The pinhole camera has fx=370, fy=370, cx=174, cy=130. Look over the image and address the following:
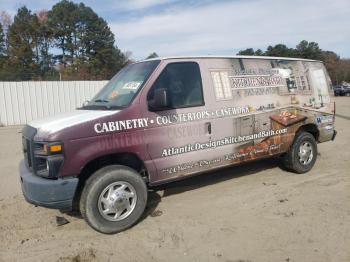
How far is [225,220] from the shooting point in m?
4.91

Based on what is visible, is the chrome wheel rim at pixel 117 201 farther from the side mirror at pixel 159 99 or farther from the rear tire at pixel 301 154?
the rear tire at pixel 301 154

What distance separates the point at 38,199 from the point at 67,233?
25.5 inches

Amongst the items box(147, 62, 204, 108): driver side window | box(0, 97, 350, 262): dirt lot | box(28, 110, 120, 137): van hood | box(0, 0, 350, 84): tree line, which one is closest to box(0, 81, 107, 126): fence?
box(0, 97, 350, 262): dirt lot

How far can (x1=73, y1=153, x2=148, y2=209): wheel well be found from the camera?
4715mm

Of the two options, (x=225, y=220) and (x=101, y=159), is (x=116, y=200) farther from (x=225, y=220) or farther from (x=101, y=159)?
(x=225, y=220)

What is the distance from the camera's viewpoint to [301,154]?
699 cm

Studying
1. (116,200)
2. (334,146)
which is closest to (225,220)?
(116,200)

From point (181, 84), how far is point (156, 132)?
2.72 ft

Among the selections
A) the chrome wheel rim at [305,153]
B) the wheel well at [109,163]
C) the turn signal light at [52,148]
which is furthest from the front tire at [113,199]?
the chrome wheel rim at [305,153]

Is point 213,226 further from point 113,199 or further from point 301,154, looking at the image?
point 301,154

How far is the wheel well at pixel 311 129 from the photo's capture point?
699 cm

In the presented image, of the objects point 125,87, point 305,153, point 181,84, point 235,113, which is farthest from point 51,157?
point 305,153

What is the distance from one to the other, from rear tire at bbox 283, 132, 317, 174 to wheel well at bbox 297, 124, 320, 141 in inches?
3.3

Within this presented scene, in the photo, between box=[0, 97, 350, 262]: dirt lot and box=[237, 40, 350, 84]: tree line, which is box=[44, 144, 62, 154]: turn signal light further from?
box=[237, 40, 350, 84]: tree line
